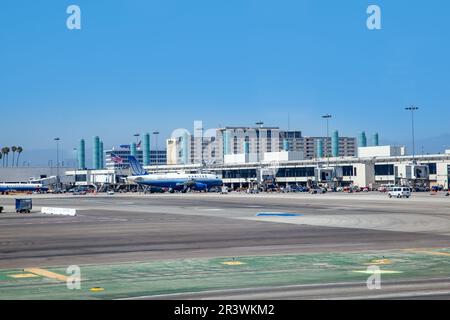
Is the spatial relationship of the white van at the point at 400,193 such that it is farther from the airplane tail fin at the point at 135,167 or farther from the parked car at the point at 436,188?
the airplane tail fin at the point at 135,167

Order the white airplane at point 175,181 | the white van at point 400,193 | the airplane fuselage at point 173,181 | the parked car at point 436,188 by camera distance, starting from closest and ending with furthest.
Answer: the white van at point 400,193 → the parked car at point 436,188 → the airplane fuselage at point 173,181 → the white airplane at point 175,181

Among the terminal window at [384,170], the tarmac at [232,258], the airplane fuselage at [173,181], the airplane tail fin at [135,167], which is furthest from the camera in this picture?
the terminal window at [384,170]

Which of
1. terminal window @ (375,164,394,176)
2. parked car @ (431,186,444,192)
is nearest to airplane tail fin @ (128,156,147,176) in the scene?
terminal window @ (375,164,394,176)

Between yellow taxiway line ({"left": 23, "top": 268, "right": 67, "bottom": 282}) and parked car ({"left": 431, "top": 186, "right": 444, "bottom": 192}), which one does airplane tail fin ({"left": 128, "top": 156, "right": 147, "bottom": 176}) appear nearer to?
parked car ({"left": 431, "top": 186, "right": 444, "bottom": 192})

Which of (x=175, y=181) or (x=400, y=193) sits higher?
(x=175, y=181)

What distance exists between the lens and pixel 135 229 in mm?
45688

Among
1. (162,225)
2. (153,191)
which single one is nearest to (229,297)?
(162,225)

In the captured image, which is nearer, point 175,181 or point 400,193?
point 400,193

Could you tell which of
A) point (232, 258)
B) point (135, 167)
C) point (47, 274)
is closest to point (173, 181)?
point (135, 167)

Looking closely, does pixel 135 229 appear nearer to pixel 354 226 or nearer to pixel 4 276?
pixel 354 226

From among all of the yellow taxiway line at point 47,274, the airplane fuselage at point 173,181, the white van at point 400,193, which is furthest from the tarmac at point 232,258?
the airplane fuselage at point 173,181

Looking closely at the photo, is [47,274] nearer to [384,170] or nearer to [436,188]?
[436,188]

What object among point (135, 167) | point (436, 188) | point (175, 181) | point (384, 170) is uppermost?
point (135, 167)

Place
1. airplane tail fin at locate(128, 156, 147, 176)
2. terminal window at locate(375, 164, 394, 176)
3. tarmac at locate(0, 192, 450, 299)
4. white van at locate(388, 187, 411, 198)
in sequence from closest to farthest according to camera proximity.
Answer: tarmac at locate(0, 192, 450, 299), white van at locate(388, 187, 411, 198), airplane tail fin at locate(128, 156, 147, 176), terminal window at locate(375, 164, 394, 176)
